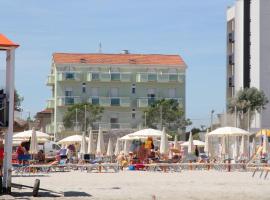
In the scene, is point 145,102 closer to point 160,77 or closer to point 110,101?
point 160,77

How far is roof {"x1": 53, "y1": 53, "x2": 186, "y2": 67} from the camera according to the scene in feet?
341

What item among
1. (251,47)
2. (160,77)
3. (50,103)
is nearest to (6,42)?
(251,47)

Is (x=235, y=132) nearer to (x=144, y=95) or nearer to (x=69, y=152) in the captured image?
(x=69, y=152)

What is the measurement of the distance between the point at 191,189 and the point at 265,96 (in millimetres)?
64694

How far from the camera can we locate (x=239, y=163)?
38.5m

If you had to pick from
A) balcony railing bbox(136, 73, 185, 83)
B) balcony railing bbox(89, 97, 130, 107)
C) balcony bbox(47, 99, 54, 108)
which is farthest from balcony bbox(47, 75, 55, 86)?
balcony railing bbox(136, 73, 185, 83)

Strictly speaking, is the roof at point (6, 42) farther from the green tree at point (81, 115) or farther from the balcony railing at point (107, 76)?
the balcony railing at point (107, 76)

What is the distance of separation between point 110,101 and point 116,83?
2.71 m

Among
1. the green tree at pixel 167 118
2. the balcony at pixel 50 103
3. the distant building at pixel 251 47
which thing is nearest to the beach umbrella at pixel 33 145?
the distant building at pixel 251 47

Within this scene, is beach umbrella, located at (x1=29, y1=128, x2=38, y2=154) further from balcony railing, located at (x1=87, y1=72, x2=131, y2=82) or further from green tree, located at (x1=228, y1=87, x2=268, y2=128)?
balcony railing, located at (x1=87, y1=72, x2=131, y2=82)

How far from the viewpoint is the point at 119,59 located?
10594 centimetres

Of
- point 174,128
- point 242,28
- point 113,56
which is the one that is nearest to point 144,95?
point 113,56

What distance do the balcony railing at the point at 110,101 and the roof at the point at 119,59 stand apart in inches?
199

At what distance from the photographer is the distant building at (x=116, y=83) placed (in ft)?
335
